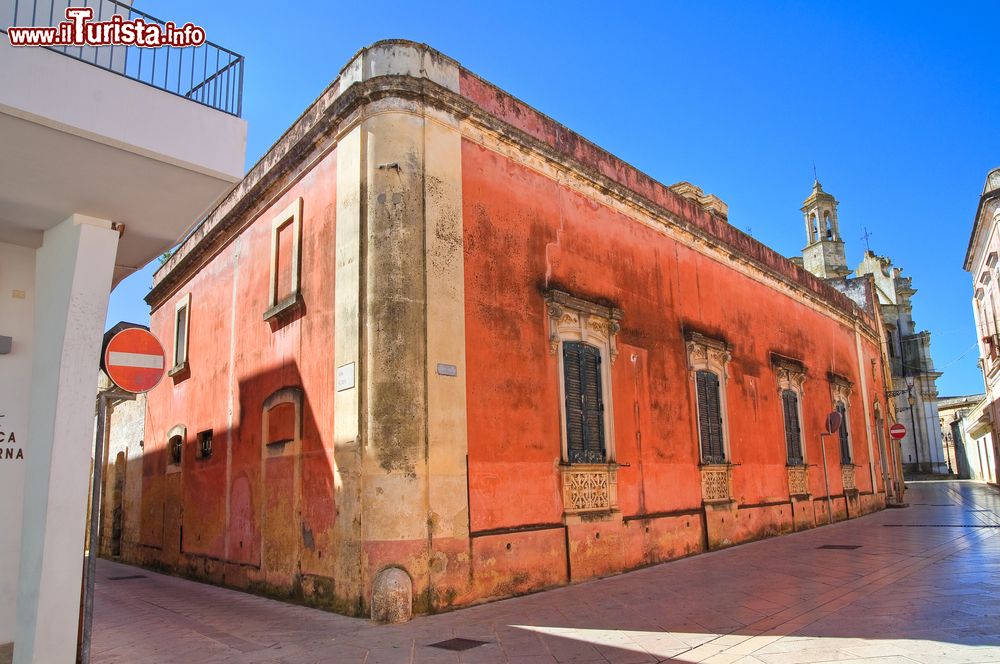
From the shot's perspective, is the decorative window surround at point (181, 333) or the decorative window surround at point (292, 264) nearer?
the decorative window surround at point (292, 264)

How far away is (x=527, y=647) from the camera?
19.9ft

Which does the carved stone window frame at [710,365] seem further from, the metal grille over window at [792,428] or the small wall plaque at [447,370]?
the small wall plaque at [447,370]

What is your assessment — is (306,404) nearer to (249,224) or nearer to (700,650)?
(249,224)

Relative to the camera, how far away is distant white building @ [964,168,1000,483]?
23531mm

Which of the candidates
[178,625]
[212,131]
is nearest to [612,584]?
[178,625]

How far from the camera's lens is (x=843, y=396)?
20922 millimetres

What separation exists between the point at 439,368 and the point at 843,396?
16.7 m

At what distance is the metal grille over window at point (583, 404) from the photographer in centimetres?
999

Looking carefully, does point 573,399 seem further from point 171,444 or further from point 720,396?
point 171,444

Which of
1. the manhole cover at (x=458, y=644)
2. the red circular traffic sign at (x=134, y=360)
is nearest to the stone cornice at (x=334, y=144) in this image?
the red circular traffic sign at (x=134, y=360)

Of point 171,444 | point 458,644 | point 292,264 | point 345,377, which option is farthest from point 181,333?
point 458,644

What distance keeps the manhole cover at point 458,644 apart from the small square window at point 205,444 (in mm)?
7077

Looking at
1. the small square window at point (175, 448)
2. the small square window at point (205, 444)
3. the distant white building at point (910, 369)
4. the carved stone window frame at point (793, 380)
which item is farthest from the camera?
the distant white building at point (910, 369)

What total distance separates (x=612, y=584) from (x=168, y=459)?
357 inches
